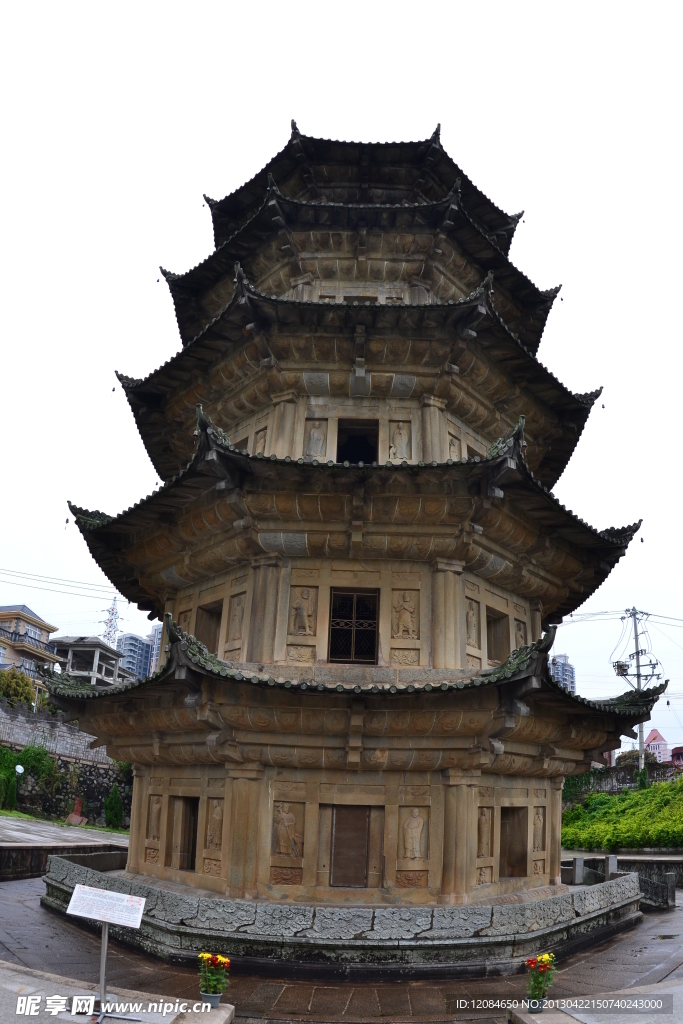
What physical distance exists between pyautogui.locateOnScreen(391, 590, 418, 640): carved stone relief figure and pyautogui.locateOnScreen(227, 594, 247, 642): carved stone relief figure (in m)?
3.37

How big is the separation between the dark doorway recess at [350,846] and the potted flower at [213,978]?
465cm

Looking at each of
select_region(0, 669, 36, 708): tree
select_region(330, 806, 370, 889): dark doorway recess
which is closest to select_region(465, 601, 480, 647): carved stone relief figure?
select_region(330, 806, 370, 889): dark doorway recess

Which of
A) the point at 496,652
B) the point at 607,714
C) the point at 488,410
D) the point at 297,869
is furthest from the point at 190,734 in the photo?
the point at 488,410

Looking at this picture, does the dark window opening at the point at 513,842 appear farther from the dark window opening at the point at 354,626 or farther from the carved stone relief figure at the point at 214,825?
the carved stone relief figure at the point at 214,825

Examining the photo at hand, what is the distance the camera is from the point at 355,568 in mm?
16828

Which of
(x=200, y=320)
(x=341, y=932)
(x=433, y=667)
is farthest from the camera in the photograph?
(x=200, y=320)

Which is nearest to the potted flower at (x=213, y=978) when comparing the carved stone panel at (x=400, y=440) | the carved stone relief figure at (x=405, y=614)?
the carved stone relief figure at (x=405, y=614)

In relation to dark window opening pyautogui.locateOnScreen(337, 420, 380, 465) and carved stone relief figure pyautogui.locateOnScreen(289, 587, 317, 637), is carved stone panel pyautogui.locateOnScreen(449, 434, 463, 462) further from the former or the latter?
carved stone relief figure pyautogui.locateOnScreen(289, 587, 317, 637)

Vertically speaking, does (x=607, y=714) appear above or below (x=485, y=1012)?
above

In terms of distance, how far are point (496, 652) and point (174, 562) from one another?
8151 mm

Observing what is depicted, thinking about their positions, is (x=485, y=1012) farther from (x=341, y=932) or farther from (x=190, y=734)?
(x=190, y=734)

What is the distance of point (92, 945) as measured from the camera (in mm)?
15594

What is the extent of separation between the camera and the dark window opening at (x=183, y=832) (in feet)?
55.8

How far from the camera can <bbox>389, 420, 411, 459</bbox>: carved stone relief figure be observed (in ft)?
59.3
